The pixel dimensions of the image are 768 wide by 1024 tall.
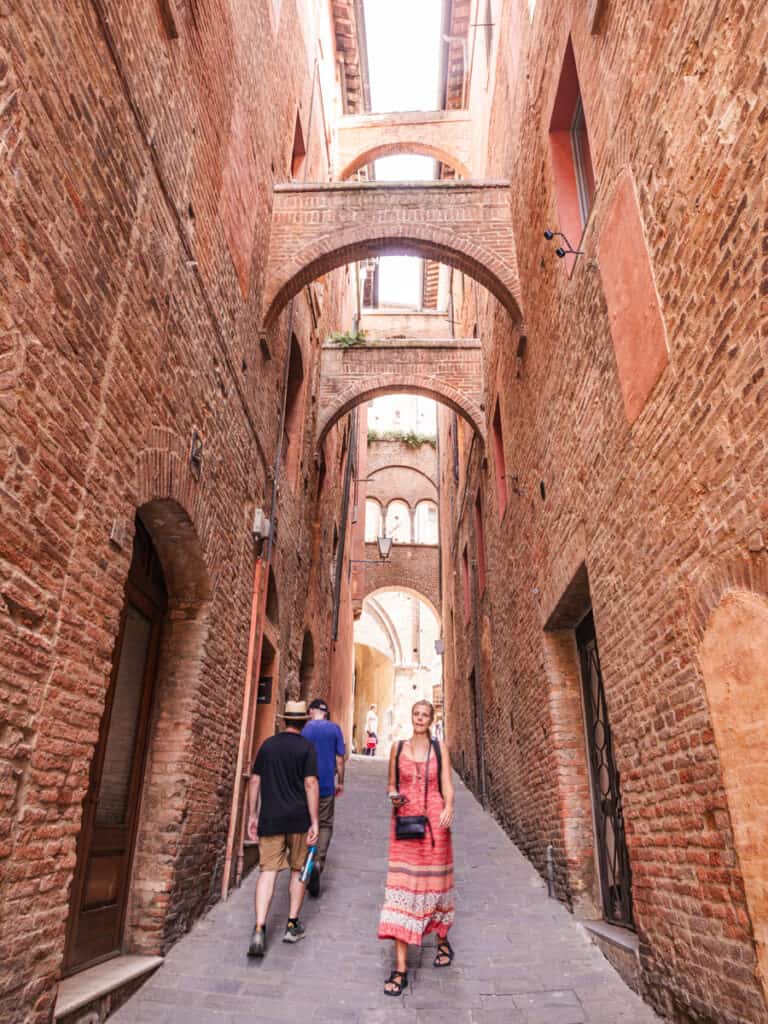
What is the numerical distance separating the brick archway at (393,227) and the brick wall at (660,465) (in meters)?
1.26

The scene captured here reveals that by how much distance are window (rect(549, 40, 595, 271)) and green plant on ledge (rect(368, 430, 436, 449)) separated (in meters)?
20.2

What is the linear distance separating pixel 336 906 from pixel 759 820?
3.70 m

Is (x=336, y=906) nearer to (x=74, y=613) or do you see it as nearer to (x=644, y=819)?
(x=644, y=819)

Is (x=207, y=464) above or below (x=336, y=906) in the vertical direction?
above

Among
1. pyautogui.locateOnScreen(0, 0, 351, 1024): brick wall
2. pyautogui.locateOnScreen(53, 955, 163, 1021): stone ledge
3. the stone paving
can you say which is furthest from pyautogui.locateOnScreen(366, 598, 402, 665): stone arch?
pyautogui.locateOnScreen(53, 955, 163, 1021): stone ledge

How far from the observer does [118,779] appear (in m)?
4.57

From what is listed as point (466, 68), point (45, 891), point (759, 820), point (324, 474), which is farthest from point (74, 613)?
point (466, 68)

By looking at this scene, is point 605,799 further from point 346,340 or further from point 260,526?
point 346,340

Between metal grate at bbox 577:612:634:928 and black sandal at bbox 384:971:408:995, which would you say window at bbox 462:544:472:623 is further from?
black sandal at bbox 384:971:408:995

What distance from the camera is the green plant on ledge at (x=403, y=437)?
26.4 m

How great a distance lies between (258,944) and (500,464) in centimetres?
685

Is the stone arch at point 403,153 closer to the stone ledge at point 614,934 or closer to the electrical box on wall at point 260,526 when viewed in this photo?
the electrical box on wall at point 260,526

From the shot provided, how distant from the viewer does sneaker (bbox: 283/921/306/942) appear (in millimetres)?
4621

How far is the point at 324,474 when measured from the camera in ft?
40.5
